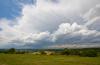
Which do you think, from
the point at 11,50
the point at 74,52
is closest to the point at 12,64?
the point at 74,52

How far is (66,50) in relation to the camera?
304ft

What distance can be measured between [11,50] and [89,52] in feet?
152

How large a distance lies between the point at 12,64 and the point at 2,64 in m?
1.98

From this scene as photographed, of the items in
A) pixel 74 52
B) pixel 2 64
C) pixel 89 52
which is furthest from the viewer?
pixel 74 52

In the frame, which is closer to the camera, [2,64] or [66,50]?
[2,64]

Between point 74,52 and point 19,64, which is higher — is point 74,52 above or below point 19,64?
above

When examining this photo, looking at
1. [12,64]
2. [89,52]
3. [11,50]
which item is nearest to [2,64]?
[12,64]

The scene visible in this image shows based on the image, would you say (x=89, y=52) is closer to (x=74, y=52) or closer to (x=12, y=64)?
(x=74, y=52)

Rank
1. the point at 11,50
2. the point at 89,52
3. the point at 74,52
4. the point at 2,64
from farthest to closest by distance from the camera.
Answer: the point at 11,50
the point at 74,52
the point at 89,52
the point at 2,64

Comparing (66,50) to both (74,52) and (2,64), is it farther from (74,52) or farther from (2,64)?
(2,64)

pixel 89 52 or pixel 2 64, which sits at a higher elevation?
pixel 89 52

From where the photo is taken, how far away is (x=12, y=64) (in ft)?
131

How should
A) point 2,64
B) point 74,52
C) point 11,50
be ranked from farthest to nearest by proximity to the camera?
point 11,50 → point 74,52 → point 2,64

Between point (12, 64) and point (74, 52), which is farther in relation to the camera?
A: point (74, 52)
